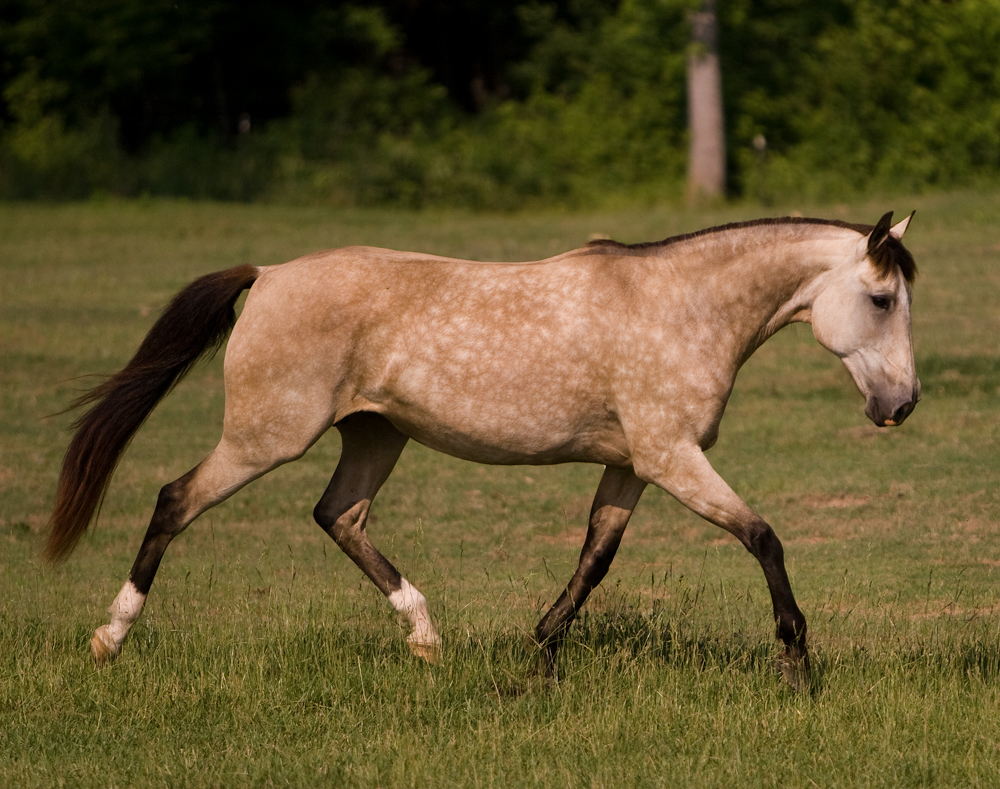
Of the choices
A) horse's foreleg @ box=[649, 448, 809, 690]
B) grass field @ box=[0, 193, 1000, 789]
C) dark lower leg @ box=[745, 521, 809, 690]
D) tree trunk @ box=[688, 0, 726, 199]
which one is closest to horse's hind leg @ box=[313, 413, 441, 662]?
grass field @ box=[0, 193, 1000, 789]

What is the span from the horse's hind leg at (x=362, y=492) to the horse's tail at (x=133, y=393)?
741mm

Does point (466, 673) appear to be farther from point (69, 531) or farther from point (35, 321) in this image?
point (35, 321)

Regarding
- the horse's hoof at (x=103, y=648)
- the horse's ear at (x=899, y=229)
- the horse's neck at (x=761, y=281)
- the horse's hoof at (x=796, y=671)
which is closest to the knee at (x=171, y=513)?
the horse's hoof at (x=103, y=648)

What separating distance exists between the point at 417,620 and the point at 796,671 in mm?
1555

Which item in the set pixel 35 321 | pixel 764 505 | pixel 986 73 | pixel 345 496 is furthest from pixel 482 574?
pixel 986 73

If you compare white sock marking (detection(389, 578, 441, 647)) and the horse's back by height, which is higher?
the horse's back

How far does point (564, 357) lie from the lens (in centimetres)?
534

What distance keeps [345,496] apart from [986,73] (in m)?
22.6

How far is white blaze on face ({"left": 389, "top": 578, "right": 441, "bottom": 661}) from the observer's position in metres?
5.47

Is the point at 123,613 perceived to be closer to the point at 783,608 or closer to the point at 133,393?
the point at 133,393

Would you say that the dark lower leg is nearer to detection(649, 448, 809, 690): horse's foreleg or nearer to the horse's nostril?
detection(649, 448, 809, 690): horse's foreleg

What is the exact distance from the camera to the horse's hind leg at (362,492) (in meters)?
5.75

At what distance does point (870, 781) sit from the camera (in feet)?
14.2

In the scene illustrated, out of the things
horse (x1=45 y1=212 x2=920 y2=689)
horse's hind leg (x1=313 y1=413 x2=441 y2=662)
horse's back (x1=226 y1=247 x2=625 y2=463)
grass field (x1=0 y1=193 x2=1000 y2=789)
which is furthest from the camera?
horse's hind leg (x1=313 y1=413 x2=441 y2=662)
